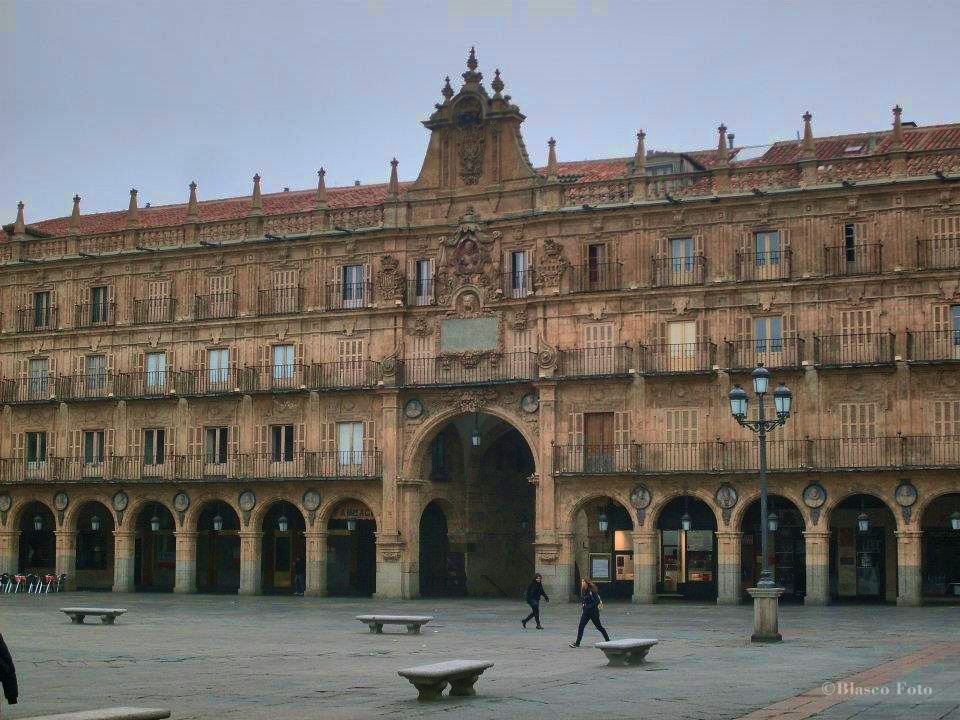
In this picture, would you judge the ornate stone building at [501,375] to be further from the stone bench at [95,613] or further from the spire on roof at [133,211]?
the stone bench at [95,613]

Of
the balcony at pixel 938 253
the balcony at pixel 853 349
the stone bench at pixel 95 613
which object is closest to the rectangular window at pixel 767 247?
the balcony at pixel 853 349

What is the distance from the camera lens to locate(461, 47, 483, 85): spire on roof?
60031 mm

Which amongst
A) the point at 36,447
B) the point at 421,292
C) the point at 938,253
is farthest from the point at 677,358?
the point at 36,447

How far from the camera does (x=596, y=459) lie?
55.8 m

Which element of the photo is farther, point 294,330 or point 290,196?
point 290,196

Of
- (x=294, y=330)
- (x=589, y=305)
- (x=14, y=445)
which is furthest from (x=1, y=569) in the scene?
(x=589, y=305)

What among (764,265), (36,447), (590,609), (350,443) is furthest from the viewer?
(36,447)

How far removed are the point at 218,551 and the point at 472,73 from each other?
23.3 meters

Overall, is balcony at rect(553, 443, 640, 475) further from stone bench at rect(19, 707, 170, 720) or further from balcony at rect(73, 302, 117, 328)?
stone bench at rect(19, 707, 170, 720)

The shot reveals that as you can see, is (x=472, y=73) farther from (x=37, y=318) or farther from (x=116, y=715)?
(x=116, y=715)

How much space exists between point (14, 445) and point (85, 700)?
155 ft

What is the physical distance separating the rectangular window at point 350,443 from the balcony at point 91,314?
12354mm

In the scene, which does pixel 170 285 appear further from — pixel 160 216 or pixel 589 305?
pixel 589 305

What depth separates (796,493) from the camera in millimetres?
52562
